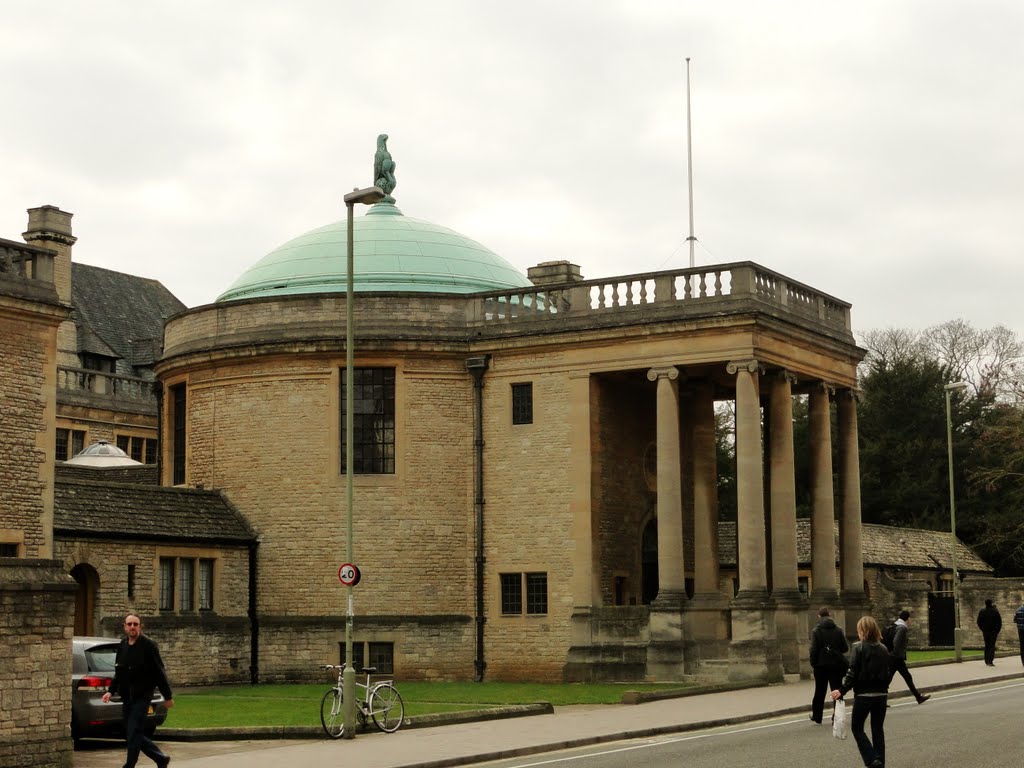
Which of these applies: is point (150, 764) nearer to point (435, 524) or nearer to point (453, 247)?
point (435, 524)

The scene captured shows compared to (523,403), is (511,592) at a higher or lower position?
lower

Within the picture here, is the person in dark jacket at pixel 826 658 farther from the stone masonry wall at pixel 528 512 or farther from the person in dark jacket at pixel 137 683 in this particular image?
the stone masonry wall at pixel 528 512

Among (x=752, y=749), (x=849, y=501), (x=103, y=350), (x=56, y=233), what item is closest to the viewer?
(x=752, y=749)

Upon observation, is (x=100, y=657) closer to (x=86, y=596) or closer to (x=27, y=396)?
(x=27, y=396)

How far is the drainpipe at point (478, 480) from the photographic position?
3903 centimetres

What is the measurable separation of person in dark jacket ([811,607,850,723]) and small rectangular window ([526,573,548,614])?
1464cm

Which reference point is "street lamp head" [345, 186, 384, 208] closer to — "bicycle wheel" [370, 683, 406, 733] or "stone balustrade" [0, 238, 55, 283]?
"bicycle wheel" [370, 683, 406, 733]

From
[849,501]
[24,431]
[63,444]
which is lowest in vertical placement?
[849,501]

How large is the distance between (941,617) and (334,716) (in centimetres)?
3519

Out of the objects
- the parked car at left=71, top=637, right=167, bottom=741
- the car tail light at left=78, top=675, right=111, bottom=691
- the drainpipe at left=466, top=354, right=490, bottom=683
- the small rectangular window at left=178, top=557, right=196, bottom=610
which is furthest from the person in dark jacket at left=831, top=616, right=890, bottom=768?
the small rectangular window at left=178, top=557, right=196, bottom=610

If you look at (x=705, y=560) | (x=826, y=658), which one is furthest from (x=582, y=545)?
(x=826, y=658)

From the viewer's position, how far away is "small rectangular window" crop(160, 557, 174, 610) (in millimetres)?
36906

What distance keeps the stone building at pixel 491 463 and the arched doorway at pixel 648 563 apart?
58 millimetres

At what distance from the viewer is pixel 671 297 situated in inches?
1489
